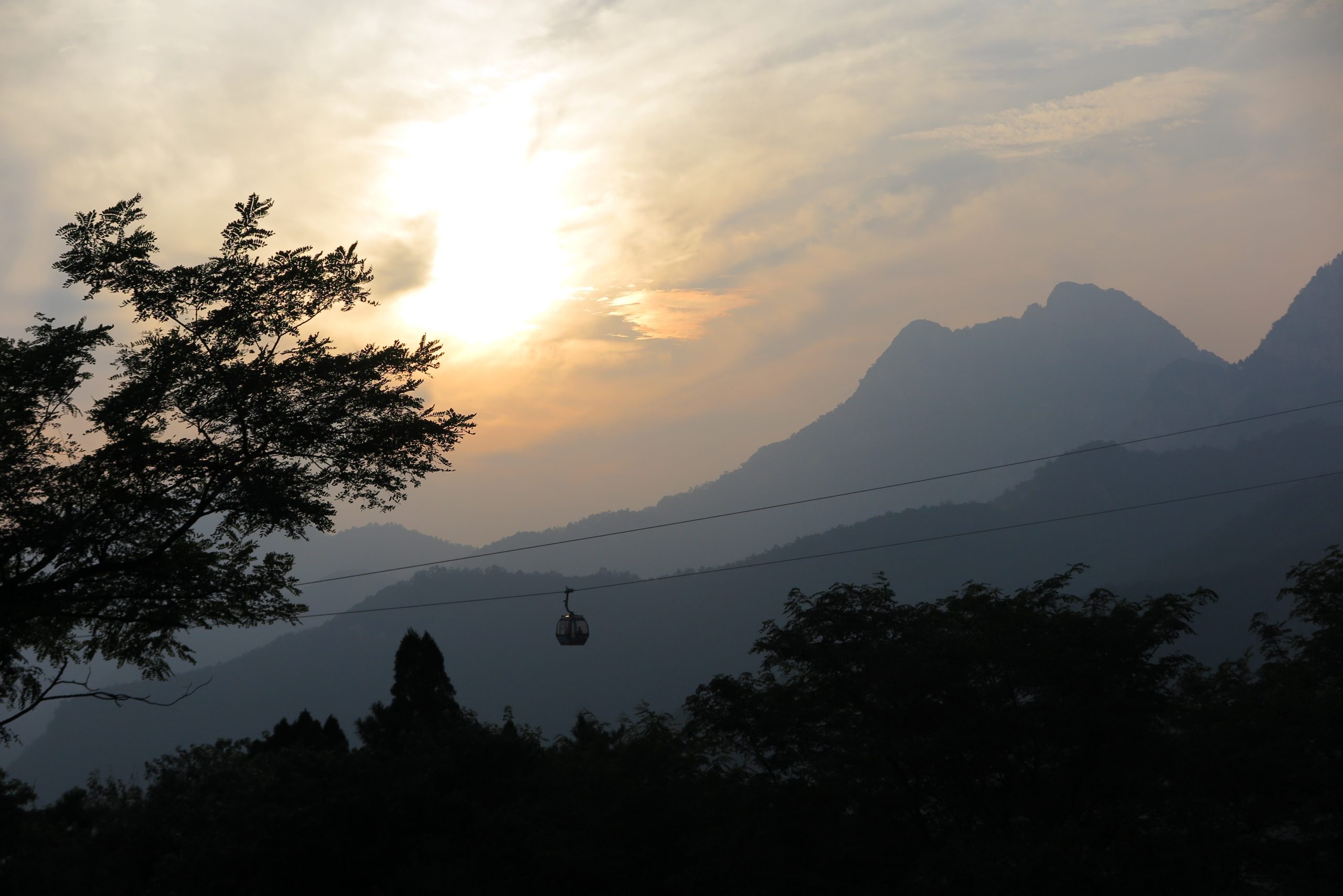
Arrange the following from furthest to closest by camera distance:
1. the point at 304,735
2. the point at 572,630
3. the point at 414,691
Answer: the point at 414,691 → the point at 304,735 → the point at 572,630

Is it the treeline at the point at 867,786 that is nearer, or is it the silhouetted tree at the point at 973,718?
the treeline at the point at 867,786

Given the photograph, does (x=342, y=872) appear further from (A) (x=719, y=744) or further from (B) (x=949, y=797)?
(B) (x=949, y=797)

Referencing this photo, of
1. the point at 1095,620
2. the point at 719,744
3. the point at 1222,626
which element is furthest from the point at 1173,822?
the point at 1222,626

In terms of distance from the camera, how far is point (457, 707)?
30906 millimetres

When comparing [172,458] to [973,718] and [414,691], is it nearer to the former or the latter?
[973,718]

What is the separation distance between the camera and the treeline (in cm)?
1369

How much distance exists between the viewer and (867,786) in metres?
16.2

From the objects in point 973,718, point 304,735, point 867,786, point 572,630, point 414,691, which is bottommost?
point 304,735

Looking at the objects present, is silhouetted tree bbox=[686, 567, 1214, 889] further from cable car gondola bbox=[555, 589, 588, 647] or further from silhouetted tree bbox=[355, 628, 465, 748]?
silhouetted tree bbox=[355, 628, 465, 748]

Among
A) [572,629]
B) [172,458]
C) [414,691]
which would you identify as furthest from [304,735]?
[172,458]

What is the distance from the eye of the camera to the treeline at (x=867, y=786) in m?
13.7

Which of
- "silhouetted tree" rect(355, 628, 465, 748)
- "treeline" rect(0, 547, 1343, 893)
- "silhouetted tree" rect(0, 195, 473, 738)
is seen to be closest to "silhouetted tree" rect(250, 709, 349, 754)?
"silhouetted tree" rect(355, 628, 465, 748)

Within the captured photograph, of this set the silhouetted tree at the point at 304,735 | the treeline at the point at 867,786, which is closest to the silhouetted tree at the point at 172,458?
the treeline at the point at 867,786

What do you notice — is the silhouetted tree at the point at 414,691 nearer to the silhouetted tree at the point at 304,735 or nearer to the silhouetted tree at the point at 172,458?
the silhouetted tree at the point at 304,735
